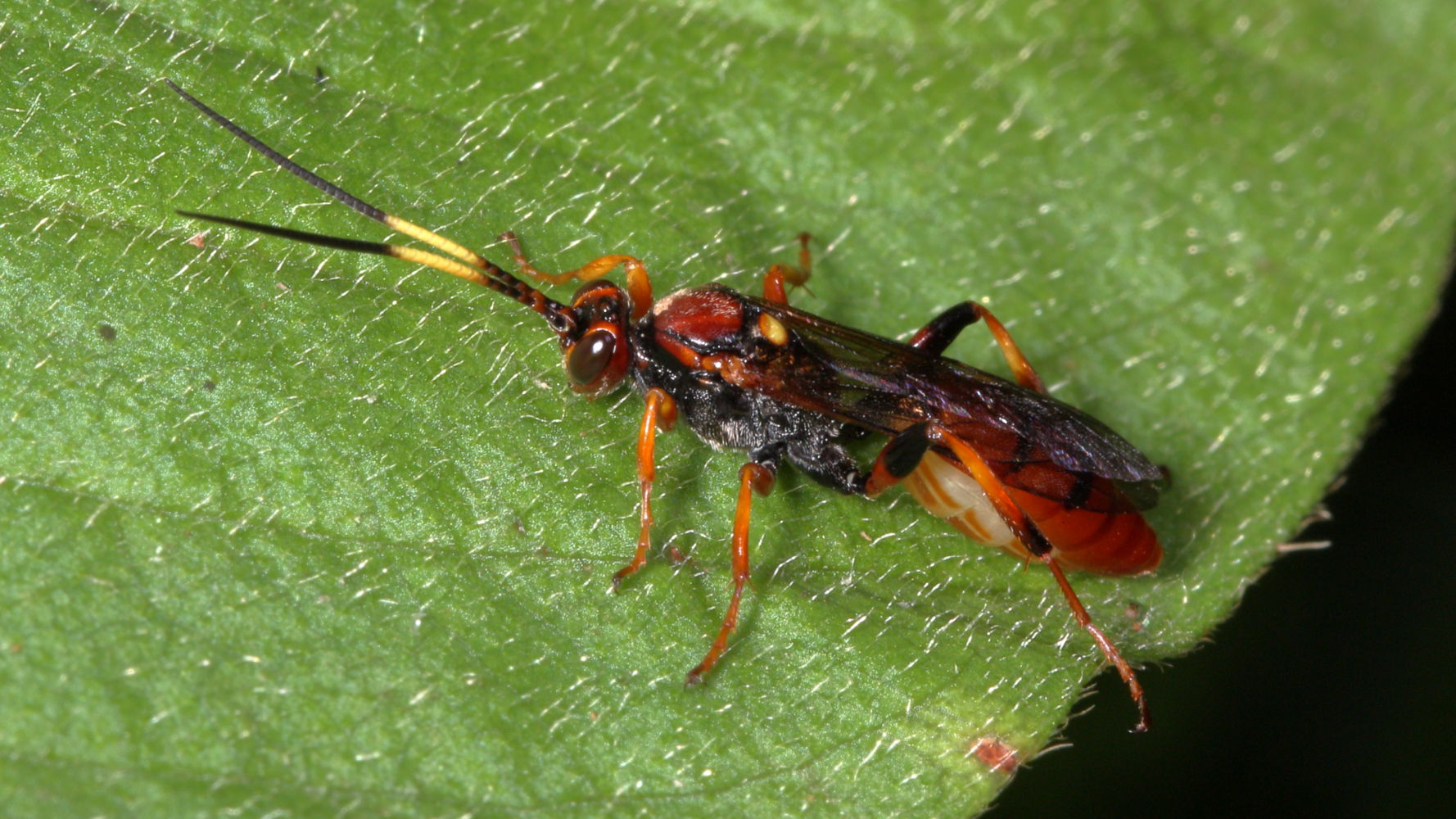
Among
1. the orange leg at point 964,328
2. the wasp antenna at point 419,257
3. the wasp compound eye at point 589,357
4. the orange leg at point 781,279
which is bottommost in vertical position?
the orange leg at point 964,328

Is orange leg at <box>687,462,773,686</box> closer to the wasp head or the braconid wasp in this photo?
the braconid wasp

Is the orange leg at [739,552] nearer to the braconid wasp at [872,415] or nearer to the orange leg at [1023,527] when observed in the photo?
the braconid wasp at [872,415]

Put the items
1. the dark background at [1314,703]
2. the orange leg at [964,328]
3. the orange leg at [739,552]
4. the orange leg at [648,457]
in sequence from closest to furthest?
the orange leg at [739,552] < the orange leg at [648,457] < the orange leg at [964,328] < the dark background at [1314,703]

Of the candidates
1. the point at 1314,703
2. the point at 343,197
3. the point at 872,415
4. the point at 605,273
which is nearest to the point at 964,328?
the point at 872,415

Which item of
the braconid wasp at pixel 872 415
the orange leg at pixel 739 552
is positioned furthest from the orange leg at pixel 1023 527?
the orange leg at pixel 739 552

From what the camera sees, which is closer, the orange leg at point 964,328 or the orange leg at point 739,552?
the orange leg at point 739,552

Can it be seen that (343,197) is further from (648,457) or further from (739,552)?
(739,552)

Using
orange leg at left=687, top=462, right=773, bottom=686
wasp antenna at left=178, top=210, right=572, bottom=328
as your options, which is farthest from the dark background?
wasp antenna at left=178, top=210, right=572, bottom=328
